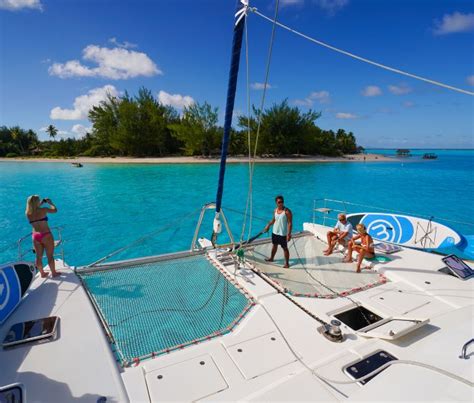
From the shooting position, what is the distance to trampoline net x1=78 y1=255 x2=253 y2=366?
3.72m

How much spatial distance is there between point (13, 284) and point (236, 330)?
3496 millimetres

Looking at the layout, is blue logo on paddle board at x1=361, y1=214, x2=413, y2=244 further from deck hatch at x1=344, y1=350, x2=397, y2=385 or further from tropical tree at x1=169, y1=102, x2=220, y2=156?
tropical tree at x1=169, y1=102, x2=220, y2=156

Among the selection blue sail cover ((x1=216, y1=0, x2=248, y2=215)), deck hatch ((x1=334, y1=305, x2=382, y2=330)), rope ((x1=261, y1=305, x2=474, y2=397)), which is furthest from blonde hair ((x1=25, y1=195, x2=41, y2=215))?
deck hatch ((x1=334, y1=305, x2=382, y2=330))

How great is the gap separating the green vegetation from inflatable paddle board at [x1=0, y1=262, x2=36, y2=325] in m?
45.1

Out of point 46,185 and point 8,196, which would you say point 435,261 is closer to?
point 8,196

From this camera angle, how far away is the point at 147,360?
129 inches

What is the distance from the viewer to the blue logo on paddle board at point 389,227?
9438 millimetres

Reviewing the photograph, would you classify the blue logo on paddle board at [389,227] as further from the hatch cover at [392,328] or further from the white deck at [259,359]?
the hatch cover at [392,328]

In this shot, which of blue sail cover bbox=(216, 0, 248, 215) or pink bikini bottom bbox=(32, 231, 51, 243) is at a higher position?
blue sail cover bbox=(216, 0, 248, 215)

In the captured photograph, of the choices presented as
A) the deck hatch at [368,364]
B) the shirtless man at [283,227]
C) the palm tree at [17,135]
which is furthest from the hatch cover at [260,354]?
the palm tree at [17,135]

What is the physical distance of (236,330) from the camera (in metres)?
3.80

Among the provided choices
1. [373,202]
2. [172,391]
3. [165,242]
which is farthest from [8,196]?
[373,202]

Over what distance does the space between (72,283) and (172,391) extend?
310 cm

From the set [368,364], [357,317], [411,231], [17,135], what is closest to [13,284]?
[368,364]
